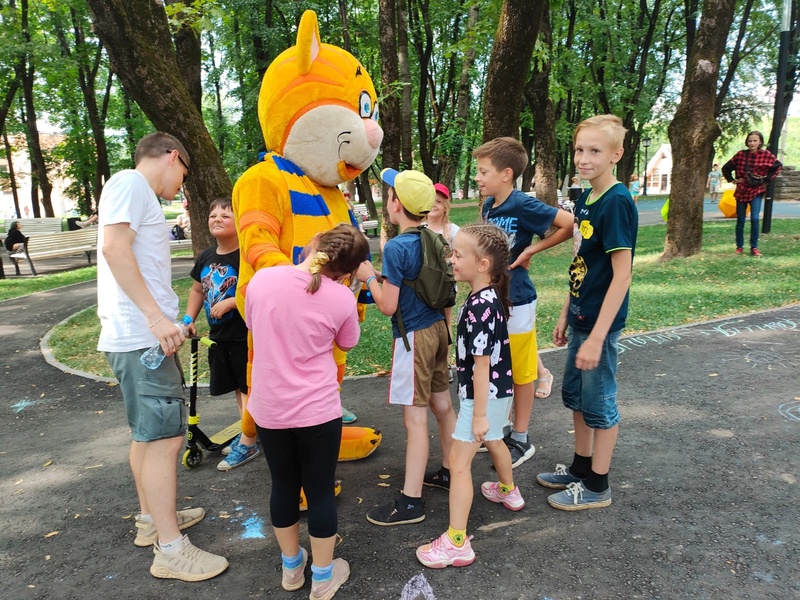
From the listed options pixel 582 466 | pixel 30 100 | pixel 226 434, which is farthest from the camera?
pixel 30 100

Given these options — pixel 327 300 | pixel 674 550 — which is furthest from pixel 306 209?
pixel 674 550

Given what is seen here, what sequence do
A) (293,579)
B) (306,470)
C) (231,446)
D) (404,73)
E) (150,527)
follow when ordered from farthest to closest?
1. (404,73)
2. (231,446)
3. (150,527)
4. (293,579)
5. (306,470)

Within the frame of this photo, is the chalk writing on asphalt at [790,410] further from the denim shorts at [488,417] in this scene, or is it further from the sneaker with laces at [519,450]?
the denim shorts at [488,417]

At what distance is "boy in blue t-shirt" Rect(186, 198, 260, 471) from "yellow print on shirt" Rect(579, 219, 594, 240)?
2308 millimetres

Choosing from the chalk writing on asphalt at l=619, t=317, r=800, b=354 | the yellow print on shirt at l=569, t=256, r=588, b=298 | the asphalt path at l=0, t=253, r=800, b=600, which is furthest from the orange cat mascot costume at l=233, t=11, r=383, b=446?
the chalk writing on asphalt at l=619, t=317, r=800, b=354

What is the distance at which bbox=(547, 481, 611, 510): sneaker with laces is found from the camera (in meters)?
3.10

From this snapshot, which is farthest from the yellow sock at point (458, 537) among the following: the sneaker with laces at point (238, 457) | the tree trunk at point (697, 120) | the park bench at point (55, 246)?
the park bench at point (55, 246)

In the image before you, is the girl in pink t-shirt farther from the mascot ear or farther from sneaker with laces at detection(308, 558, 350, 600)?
the mascot ear

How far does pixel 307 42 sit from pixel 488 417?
2418 mm

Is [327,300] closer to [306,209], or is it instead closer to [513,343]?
[306,209]

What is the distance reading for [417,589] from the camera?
2.54 meters

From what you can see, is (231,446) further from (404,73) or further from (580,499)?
(404,73)

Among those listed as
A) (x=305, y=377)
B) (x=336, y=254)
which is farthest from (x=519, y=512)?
(x=336, y=254)

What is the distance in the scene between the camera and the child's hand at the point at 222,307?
376 centimetres
